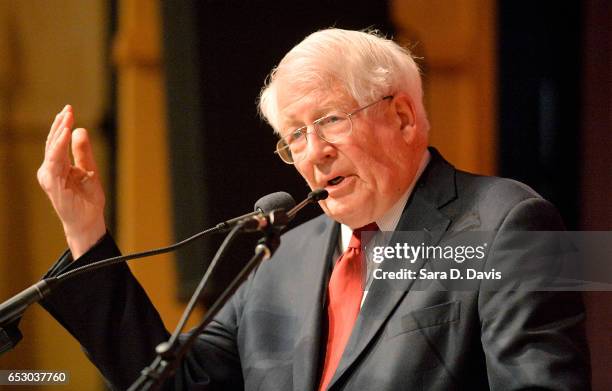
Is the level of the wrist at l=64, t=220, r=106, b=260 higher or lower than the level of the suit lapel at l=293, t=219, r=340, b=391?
higher

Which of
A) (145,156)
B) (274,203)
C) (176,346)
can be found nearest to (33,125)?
(145,156)

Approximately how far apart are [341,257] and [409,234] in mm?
177

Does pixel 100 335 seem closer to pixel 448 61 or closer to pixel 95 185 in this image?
A: pixel 95 185

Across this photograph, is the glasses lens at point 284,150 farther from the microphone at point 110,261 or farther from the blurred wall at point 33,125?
the blurred wall at point 33,125

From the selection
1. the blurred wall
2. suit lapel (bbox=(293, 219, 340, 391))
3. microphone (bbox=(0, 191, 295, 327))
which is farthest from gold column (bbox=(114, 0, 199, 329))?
microphone (bbox=(0, 191, 295, 327))

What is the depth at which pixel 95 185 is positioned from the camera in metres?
1.74

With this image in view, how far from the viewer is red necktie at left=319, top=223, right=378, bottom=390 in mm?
1706

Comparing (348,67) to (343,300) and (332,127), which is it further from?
(343,300)

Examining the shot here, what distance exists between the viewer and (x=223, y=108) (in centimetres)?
265

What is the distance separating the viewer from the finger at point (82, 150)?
67.6 inches

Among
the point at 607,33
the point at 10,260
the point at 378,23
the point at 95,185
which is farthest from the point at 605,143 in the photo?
the point at 10,260

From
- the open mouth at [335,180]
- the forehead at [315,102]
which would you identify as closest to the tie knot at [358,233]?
the open mouth at [335,180]

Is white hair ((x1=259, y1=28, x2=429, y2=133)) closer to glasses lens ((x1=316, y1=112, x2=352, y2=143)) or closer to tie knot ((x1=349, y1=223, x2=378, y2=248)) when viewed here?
glasses lens ((x1=316, y1=112, x2=352, y2=143))

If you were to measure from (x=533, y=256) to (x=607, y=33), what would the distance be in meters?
1.02
